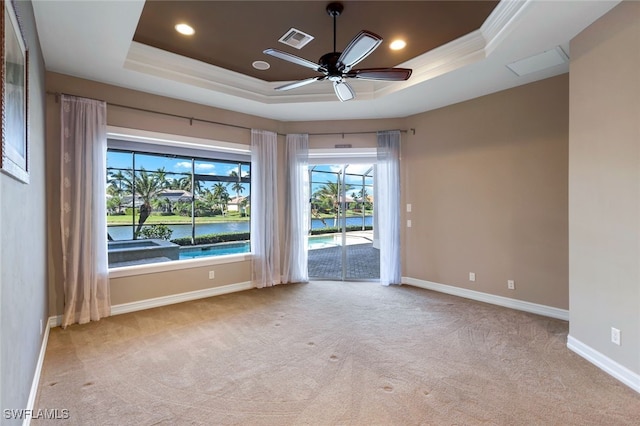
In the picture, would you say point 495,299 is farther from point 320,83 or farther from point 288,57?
point 288,57

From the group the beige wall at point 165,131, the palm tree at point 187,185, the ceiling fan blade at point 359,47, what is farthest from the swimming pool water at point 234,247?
the ceiling fan blade at point 359,47

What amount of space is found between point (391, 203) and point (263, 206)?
216 cm

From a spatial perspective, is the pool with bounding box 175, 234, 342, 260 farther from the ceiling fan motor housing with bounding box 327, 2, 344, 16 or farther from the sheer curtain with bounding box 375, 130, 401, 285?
the ceiling fan motor housing with bounding box 327, 2, 344, 16

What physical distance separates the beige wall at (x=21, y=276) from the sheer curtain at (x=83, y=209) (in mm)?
643

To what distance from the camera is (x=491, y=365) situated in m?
2.60

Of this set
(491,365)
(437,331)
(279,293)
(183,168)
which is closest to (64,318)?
(279,293)

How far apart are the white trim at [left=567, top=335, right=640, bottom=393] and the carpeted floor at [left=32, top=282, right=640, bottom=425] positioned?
0.06 meters

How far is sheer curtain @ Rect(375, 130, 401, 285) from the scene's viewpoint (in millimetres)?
5164

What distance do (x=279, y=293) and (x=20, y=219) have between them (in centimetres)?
333

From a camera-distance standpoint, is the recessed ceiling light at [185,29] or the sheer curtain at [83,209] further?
the sheer curtain at [83,209]

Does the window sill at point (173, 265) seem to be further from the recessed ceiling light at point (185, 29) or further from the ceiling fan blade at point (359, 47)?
the ceiling fan blade at point (359, 47)

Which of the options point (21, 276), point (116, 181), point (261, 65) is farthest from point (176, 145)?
point (21, 276)

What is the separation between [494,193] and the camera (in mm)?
4227

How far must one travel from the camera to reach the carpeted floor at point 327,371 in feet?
6.59
